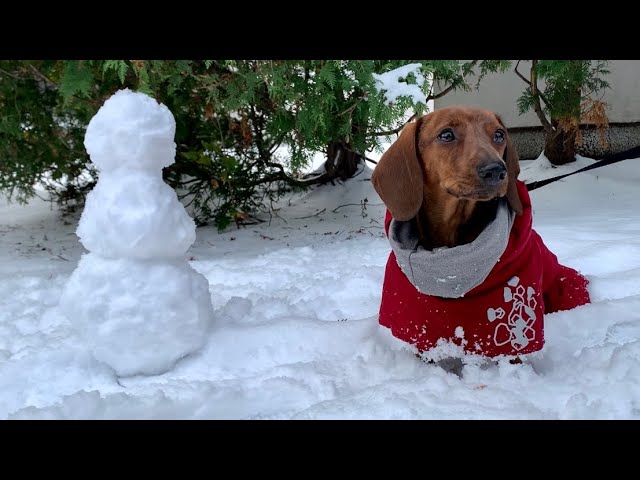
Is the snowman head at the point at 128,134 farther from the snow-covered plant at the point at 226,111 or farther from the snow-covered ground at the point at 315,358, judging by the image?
the snow-covered ground at the point at 315,358

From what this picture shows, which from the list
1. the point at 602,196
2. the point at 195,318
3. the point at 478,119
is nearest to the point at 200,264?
the point at 195,318

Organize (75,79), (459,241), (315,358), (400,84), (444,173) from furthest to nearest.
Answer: (400,84) < (75,79) < (315,358) < (459,241) < (444,173)

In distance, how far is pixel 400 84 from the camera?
3221mm

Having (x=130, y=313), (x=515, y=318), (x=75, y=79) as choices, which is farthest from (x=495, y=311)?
(x=75, y=79)

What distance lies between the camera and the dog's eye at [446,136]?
1.98 m

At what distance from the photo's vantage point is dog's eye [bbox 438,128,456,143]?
1983mm

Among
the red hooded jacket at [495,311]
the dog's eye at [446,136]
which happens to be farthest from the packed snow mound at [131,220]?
the dog's eye at [446,136]

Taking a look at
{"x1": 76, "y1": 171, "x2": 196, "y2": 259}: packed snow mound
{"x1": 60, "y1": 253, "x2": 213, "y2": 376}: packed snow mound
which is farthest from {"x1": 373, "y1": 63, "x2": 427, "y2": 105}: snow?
{"x1": 60, "y1": 253, "x2": 213, "y2": 376}: packed snow mound

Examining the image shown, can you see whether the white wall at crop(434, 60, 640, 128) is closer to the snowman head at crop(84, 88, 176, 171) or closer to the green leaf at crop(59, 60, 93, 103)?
the green leaf at crop(59, 60, 93, 103)

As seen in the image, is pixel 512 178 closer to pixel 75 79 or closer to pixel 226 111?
pixel 75 79

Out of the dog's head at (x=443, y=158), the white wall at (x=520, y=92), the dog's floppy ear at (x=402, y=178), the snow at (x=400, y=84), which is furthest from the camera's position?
the white wall at (x=520, y=92)

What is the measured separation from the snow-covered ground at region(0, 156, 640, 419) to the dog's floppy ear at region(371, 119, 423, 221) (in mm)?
613

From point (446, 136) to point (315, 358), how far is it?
1007 millimetres

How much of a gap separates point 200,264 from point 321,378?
192cm
